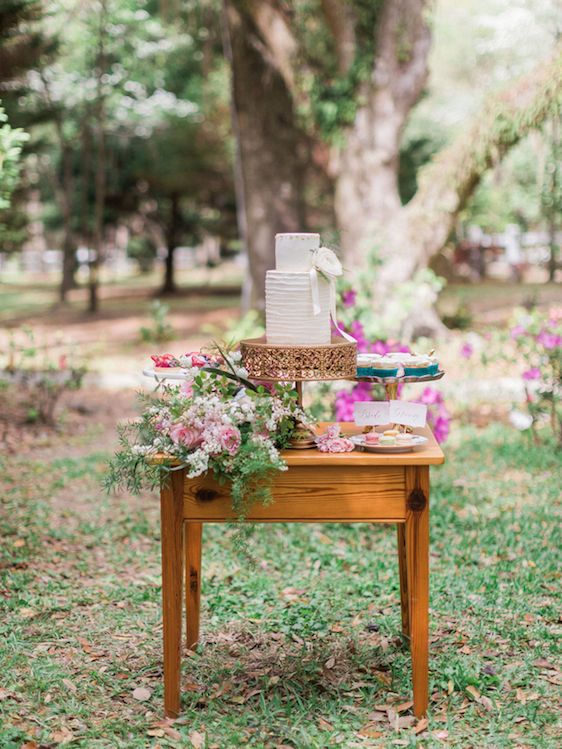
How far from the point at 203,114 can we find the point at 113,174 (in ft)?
8.80

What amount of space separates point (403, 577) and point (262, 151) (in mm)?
11103

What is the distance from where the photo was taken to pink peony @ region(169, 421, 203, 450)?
3195 mm

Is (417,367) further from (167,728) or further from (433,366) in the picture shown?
(167,728)

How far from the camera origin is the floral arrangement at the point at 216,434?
3.14m

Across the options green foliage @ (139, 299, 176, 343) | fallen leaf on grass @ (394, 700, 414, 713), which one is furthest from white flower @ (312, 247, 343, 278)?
green foliage @ (139, 299, 176, 343)

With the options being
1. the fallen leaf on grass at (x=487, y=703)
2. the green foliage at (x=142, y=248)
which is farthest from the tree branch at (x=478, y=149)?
the green foliage at (x=142, y=248)

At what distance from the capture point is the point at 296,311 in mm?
3348

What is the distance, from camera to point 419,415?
338cm

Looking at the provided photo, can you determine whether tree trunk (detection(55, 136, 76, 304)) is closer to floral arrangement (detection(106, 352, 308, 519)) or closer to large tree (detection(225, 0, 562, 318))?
large tree (detection(225, 0, 562, 318))

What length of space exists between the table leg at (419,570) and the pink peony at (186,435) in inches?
28.2

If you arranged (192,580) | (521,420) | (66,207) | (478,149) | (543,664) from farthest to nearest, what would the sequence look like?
(66,207) < (478,149) < (521,420) < (192,580) < (543,664)

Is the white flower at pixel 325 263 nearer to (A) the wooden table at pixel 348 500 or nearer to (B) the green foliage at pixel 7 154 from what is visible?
(A) the wooden table at pixel 348 500

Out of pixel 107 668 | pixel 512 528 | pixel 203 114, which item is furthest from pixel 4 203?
pixel 203 114

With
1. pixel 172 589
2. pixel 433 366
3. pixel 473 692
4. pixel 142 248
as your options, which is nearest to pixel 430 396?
pixel 433 366
